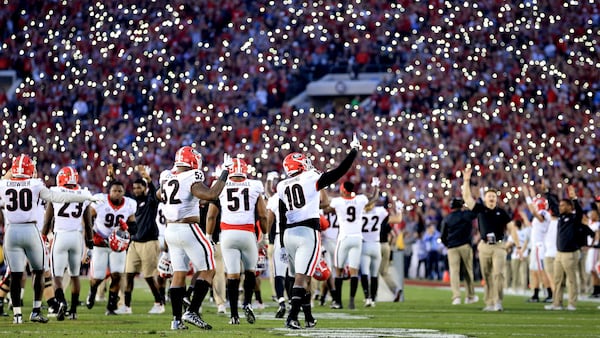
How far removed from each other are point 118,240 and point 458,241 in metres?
6.10

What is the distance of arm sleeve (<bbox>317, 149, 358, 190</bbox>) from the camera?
12906mm

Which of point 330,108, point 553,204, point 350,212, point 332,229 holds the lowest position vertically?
point 332,229

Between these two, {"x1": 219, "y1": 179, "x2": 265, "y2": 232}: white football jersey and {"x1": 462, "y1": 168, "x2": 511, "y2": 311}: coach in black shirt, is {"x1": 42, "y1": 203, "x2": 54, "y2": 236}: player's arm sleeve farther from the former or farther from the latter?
{"x1": 462, "y1": 168, "x2": 511, "y2": 311}: coach in black shirt

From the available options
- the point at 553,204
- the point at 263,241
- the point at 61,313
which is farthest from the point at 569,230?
the point at 61,313

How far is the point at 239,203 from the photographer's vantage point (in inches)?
571

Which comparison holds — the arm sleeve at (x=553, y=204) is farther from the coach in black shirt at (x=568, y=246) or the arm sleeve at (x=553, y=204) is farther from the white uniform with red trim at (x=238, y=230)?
the white uniform with red trim at (x=238, y=230)

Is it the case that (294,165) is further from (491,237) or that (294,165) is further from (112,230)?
(491,237)

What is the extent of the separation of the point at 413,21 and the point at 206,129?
24.1 ft

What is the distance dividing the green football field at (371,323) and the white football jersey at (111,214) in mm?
1178

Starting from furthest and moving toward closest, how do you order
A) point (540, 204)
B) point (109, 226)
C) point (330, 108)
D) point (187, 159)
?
point (330, 108)
point (540, 204)
point (109, 226)
point (187, 159)

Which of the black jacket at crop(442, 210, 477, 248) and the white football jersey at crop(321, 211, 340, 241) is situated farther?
the black jacket at crop(442, 210, 477, 248)

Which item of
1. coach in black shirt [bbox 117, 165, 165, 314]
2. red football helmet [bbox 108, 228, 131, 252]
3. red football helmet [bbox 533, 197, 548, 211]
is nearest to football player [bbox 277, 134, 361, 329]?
coach in black shirt [bbox 117, 165, 165, 314]

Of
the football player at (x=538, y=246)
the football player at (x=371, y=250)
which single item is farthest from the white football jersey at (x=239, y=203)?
the football player at (x=538, y=246)

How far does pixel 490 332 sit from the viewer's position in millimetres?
13180
